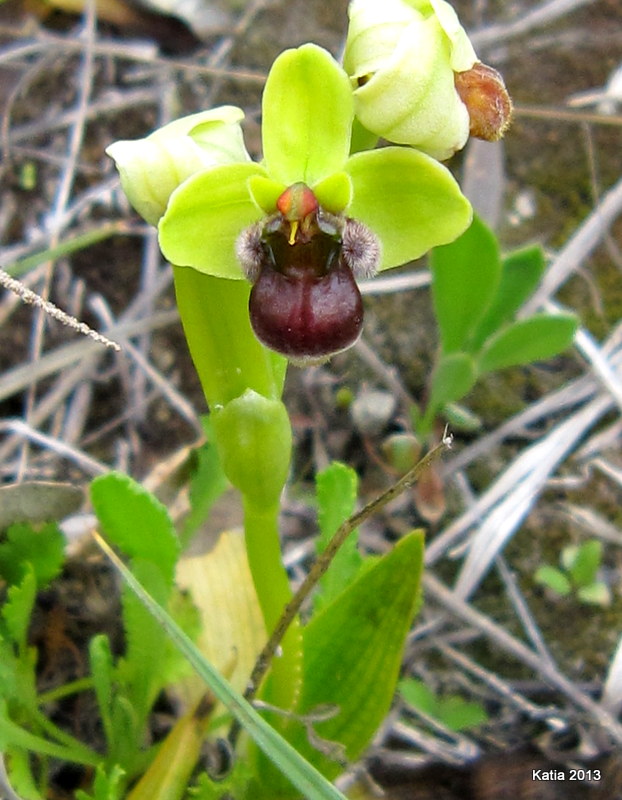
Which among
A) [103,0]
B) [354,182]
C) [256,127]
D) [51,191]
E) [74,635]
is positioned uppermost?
[354,182]

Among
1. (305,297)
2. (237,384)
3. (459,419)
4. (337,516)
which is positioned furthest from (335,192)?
(459,419)

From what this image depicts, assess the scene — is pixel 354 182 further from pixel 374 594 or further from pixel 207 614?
pixel 207 614

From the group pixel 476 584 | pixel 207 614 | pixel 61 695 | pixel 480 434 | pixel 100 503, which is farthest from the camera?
pixel 480 434

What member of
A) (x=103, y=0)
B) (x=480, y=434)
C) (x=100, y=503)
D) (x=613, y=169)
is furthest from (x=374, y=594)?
(x=103, y=0)

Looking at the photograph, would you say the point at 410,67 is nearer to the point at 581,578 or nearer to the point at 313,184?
the point at 313,184

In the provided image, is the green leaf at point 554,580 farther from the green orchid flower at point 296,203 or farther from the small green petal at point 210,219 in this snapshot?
the small green petal at point 210,219

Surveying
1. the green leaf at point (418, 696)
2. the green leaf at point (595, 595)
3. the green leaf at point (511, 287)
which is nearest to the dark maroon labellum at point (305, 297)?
the green leaf at point (511, 287)

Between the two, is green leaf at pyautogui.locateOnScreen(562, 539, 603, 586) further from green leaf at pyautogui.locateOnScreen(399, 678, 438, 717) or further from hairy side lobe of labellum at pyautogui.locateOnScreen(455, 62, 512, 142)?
hairy side lobe of labellum at pyautogui.locateOnScreen(455, 62, 512, 142)
